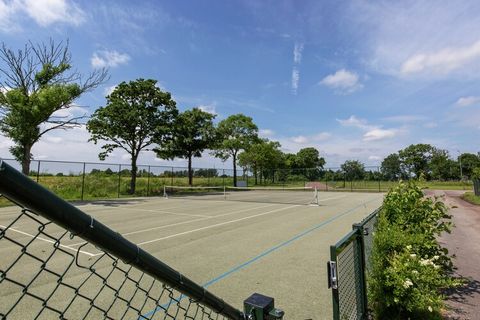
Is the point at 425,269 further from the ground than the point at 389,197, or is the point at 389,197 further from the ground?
the point at 389,197

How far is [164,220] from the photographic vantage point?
1296 centimetres

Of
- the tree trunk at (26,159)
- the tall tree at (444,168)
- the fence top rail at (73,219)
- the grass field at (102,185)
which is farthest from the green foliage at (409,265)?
the tall tree at (444,168)

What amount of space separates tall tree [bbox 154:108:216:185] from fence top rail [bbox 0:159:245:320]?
31.2m

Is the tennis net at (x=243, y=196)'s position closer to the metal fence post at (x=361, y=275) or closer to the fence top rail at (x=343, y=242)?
the metal fence post at (x=361, y=275)

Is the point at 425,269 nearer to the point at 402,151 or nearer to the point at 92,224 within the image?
the point at 92,224

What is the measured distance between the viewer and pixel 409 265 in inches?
143

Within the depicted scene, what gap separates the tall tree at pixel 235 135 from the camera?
45875 millimetres

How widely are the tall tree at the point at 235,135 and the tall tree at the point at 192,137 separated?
708cm

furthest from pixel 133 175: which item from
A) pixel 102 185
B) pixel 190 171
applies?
pixel 190 171

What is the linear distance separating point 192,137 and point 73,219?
36.3 metres

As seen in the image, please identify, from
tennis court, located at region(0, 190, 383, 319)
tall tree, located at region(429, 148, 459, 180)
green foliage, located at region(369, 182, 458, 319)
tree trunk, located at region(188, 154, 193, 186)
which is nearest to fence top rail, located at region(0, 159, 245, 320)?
tennis court, located at region(0, 190, 383, 319)

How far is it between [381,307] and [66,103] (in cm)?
2382

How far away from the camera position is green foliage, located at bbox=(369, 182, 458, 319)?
3.55m

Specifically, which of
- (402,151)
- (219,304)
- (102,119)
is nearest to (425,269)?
(219,304)
